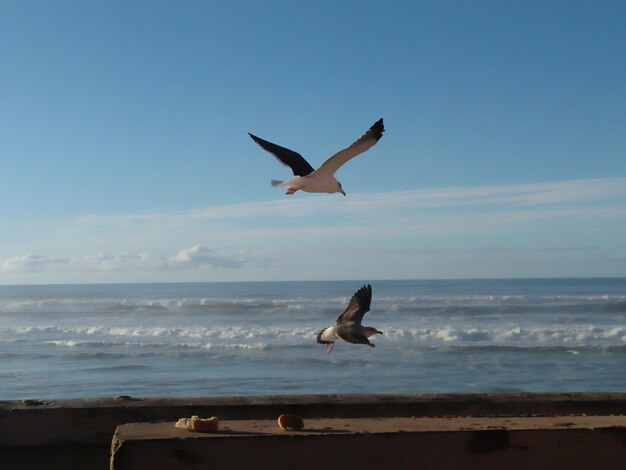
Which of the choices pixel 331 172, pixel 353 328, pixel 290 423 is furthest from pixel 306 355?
pixel 290 423

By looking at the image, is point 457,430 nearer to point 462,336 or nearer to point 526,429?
point 526,429


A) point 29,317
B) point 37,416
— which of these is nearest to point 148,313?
point 29,317

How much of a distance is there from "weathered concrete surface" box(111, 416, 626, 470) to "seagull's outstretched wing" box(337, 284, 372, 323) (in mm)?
1182

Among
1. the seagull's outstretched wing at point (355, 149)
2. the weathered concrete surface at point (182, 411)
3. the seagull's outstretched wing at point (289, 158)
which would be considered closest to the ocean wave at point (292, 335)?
the weathered concrete surface at point (182, 411)

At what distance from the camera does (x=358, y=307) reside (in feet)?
14.0

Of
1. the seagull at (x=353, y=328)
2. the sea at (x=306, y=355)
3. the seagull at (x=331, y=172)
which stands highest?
the seagull at (x=331, y=172)

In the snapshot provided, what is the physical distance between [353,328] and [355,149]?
1008 mm

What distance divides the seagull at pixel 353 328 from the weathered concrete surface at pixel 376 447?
3.06 feet

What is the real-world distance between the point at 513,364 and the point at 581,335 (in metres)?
6.15

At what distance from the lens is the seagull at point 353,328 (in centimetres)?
398

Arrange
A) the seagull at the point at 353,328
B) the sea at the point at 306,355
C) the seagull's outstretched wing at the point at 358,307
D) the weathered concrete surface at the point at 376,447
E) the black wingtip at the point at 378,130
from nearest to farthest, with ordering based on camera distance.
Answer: the weathered concrete surface at the point at 376,447 → the black wingtip at the point at 378,130 → the seagull at the point at 353,328 → the seagull's outstretched wing at the point at 358,307 → the sea at the point at 306,355

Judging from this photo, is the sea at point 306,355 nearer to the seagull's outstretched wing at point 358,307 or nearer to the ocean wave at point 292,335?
the ocean wave at point 292,335

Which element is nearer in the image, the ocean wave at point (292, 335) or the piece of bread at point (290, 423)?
the piece of bread at point (290, 423)

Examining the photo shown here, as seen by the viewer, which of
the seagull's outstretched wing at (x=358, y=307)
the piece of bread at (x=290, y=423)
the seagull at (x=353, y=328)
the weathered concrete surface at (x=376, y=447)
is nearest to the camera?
the weathered concrete surface at (x=376, y=447)
